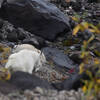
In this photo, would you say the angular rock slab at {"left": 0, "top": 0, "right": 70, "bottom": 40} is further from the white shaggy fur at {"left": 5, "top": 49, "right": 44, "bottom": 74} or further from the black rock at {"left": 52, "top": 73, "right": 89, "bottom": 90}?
the black rock at {"left": 52, "top": 73, "right": 89, "bottom": 90}

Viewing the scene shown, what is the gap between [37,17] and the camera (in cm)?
804

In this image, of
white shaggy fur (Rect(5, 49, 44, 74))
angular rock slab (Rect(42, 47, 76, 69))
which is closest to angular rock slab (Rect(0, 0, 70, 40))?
angular rock slab (Rect(42, 47, 76, 69))

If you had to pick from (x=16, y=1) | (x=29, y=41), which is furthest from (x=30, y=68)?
(x=16, y=1)

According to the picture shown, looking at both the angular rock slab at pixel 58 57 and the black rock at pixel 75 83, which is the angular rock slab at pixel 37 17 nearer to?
the angular rock slab at pixel 58 57

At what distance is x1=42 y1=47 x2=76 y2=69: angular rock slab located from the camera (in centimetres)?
658

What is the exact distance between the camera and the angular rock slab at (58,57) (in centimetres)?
658

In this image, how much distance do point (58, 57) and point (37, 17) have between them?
5.50ft

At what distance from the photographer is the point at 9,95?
3.49 meters

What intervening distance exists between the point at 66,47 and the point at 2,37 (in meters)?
1.72

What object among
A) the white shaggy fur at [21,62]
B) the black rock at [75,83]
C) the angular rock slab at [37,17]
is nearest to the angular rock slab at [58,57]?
the angular rock slab at [37,17]

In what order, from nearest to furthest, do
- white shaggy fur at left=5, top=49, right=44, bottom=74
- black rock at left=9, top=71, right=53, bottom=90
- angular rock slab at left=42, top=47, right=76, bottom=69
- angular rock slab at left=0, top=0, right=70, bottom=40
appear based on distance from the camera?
black rock at left=9, top=71, right=53, bottom=90, white shaggy fur at left=5, top=49, right=44, bottom=74, angular rock slab at left=42, top=47, right=76, bottom=69, angular rock slab at left=0, top=0, right=70, bottom=40

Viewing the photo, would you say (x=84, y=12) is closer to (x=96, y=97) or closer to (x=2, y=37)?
(x=2, y=37)

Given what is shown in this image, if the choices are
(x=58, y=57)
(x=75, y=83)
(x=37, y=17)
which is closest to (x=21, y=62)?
(x=75, y=83)

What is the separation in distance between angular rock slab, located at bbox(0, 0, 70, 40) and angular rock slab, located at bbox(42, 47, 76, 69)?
2.40 feet
